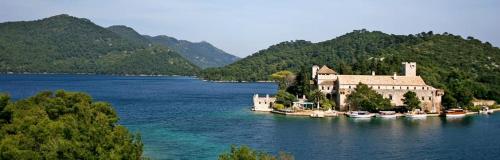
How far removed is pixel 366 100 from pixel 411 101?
6448mm

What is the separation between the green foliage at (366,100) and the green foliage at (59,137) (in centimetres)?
4636

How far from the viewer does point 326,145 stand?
53.7 m

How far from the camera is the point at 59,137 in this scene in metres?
33.8

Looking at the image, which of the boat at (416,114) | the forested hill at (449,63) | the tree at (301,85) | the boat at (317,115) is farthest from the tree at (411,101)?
the tree at (301,85)

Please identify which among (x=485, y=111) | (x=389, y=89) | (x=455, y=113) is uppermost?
(x=389, y=89)

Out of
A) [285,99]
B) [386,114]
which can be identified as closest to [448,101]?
[386,114]

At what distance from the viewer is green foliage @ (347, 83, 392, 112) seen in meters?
82.2

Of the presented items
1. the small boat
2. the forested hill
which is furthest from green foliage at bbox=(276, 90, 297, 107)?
the forested hill

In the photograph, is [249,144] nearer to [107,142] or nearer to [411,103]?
[107,142]

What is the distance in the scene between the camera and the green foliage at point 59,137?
31.0m

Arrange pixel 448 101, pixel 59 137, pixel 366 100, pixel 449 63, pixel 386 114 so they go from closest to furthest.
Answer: pixel 59 137
pixel 386 114
pixel 366 100
pixel 448 101
pixel 449 63

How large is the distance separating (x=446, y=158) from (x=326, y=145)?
10499 millimetres

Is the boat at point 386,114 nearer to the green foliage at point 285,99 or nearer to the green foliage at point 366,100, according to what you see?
the green foliage at point 366,100

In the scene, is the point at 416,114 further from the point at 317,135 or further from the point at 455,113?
the point at 317,135
